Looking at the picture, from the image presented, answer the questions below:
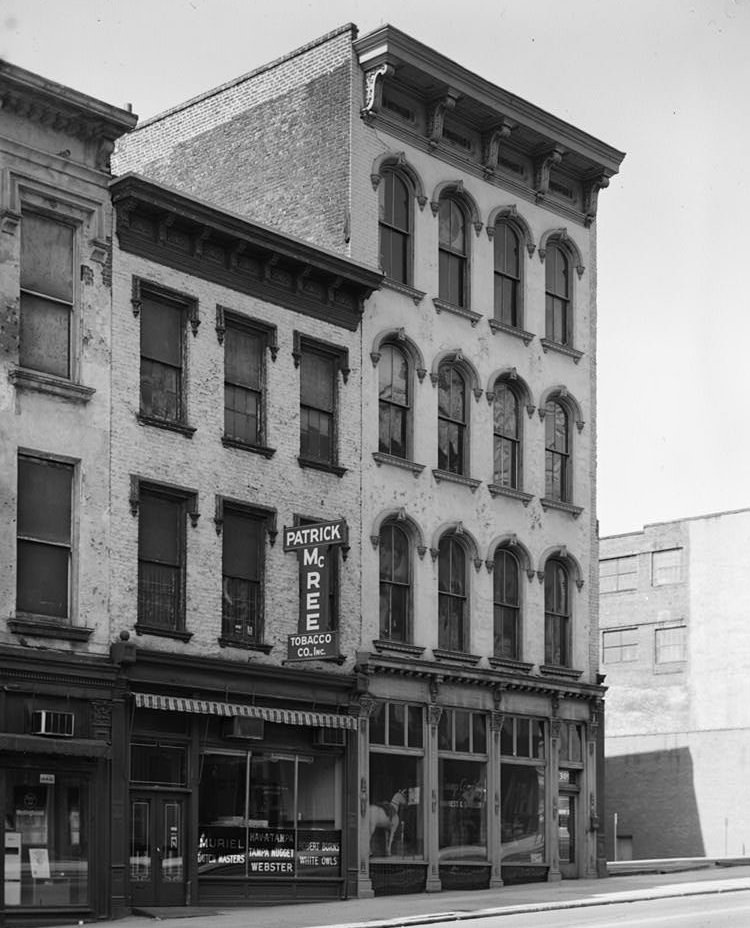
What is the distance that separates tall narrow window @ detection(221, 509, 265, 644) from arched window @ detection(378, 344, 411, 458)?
4376mm

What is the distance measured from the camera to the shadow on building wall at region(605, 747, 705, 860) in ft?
209

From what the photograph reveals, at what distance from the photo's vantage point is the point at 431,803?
3622 centimetres

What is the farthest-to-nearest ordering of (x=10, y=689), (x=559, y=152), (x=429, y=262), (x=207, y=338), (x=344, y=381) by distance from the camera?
(x=559, y=152) < (x=429, y=262) < (x=344, y=381) < (x=207, y=338) < (x=10, y=689)

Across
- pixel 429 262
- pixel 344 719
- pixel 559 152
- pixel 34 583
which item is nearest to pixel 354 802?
pixel 344 719

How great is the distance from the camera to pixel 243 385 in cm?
3338

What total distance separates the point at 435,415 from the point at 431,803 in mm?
8092

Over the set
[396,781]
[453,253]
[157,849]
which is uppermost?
[453,253]

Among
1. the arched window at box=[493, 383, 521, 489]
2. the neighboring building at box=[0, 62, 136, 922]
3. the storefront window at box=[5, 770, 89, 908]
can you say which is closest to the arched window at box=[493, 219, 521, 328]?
the arched window at box=[493, 383, 521, 489]

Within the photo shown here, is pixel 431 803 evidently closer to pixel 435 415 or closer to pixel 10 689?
pixel 435 415

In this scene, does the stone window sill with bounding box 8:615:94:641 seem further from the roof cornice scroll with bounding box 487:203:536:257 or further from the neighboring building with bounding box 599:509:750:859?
the neighboring building with bounding box 599:509:750:859

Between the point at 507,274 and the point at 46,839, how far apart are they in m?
17.7

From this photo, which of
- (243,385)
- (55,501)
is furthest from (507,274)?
(55,501)

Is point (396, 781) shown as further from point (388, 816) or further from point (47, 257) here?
point (47, 257)

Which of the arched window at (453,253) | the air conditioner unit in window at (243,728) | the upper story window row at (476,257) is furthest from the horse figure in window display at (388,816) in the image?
the arched window at (453,253)
